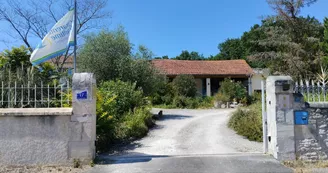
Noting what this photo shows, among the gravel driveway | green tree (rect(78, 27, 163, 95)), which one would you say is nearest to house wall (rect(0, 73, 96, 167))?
the gravel driveway

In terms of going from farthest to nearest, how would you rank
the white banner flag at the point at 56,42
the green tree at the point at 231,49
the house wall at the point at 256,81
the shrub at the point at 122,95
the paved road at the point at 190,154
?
the green tree at the point at 231,49 < the house wall at the point at 256,81 < the shrub at the point at 122,95 < the white banner flag at the point at 56,42 < the paved road at the point at 190,154

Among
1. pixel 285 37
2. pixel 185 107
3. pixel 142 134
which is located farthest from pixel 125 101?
pixel 285 37

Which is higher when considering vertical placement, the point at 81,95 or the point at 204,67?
the point at 204,67

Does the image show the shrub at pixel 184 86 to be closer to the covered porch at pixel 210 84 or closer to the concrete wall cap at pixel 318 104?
the covered porch at pixel 210 84

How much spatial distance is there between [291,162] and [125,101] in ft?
21.7

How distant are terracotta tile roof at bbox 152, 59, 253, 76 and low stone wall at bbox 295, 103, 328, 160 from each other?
1875 cm

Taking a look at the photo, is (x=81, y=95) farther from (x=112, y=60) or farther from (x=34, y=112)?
(x=112, y=60)

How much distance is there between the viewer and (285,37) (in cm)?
1725

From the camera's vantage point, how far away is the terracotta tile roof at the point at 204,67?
25.6 meters

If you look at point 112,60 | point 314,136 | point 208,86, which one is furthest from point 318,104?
point 208,86

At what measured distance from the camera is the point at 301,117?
6172 millimetres

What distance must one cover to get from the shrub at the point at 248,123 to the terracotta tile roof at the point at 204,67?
1431cm

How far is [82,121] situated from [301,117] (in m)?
4.94

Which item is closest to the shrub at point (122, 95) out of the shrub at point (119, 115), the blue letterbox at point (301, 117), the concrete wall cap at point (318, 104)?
the shrub at point (119, 115)
